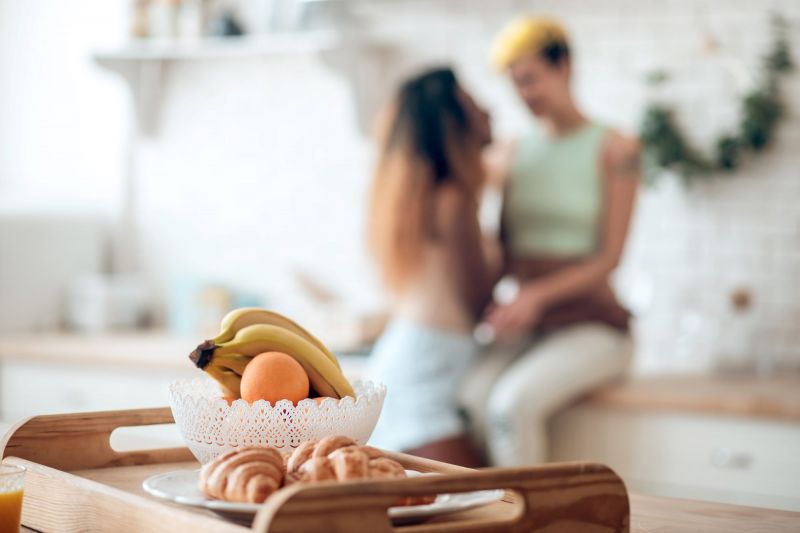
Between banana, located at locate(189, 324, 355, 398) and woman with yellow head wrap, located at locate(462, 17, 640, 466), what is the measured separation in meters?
1.69

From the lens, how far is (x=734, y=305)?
3152mm

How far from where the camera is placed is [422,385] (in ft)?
9.19

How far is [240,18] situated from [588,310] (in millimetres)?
1800

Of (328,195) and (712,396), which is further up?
(328,195)

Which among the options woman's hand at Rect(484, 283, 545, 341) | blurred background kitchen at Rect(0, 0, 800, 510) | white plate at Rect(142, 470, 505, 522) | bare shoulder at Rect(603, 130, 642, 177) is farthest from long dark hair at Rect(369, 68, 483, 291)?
white plate at Rect(142, 470, 505, 522)

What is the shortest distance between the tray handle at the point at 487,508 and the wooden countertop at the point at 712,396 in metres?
1.75

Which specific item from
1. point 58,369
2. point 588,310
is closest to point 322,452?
point 588,310

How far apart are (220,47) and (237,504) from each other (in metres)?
3.15

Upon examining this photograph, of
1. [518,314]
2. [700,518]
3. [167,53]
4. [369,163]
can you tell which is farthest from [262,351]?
[167,53]

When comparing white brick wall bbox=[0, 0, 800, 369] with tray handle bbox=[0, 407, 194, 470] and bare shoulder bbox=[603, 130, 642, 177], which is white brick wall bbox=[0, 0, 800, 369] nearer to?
bare shoulder bbox=[603, 130, 642, 177]

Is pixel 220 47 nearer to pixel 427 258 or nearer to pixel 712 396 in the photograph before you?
pixel 427 258

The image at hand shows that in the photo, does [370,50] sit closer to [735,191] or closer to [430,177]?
[430,177]

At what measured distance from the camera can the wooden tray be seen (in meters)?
0.80

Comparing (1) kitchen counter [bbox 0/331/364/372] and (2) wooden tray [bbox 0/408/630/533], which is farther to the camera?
(1) kitchen counter [bbox 0/331/364/372]
